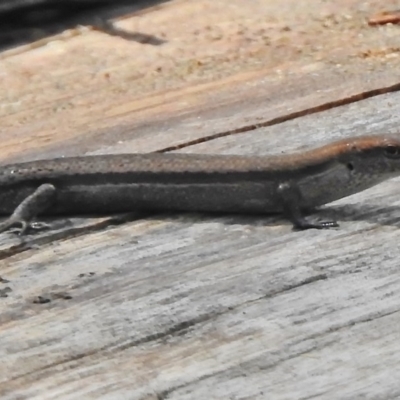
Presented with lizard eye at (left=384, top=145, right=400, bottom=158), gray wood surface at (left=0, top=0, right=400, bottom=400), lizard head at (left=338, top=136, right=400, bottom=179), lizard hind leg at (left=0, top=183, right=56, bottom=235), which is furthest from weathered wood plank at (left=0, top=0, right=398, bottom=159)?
lizard eye at (left=384, top=145, right=400, bottom=158)

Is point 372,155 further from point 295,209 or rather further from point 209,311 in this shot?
point 209,311

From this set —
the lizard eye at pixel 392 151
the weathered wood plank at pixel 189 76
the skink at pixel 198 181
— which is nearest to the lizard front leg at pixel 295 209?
the skink at pixel 198 181

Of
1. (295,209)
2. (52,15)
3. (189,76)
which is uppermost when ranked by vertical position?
(52,15)

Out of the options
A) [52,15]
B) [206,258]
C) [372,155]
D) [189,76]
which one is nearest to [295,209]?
[372,155]

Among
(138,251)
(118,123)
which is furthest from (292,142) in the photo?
(138,251)

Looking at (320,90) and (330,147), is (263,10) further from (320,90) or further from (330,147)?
(330,147)

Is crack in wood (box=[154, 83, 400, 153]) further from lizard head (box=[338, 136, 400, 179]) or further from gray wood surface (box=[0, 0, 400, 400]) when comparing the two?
Answer: lizard head (box=[338, 136, 400, 179])
